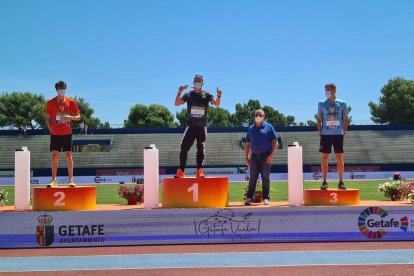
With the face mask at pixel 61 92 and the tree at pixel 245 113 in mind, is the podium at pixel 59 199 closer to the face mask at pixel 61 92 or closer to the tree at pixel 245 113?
the face mask at pixel 61 92

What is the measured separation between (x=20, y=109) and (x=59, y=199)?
70.3m

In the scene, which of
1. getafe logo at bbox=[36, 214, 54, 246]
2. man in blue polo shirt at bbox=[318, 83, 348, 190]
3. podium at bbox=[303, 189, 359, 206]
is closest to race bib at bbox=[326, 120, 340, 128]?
man in blue polo shirt at bbox=[318, 83, 348, 190]

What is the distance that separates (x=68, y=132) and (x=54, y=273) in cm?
401

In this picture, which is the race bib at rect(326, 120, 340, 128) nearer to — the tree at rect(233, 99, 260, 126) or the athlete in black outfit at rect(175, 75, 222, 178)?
the athlete in black outfit at rect(175, 75, 222, 178)

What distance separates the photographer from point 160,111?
83.6 meters

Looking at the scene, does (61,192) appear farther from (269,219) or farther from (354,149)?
(354,149)

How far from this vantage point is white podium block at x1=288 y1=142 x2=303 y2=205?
1013cm

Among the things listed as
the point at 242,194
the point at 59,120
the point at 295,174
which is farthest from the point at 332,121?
the point at 242,194

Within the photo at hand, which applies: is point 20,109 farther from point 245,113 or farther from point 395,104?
point 395,104

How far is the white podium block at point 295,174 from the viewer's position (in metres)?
10.1

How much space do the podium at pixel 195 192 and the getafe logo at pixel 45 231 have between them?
7.27 ft

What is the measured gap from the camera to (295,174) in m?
10.2

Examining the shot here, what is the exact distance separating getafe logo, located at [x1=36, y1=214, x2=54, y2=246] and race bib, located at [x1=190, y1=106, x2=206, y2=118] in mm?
3389

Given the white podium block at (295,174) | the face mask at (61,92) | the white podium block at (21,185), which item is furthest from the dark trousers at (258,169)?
the white podium block at (21,185)
